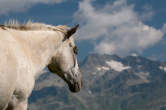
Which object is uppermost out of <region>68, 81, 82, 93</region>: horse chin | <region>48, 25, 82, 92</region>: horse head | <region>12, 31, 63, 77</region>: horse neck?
<region>12, 31, 63, 77</region>: horse neck

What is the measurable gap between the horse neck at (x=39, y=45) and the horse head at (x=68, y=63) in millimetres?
236

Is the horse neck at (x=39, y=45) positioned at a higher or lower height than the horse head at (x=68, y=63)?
higher

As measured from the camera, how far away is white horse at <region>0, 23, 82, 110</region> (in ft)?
22.3

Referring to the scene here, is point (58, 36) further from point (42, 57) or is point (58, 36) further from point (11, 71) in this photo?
point (11, 71)

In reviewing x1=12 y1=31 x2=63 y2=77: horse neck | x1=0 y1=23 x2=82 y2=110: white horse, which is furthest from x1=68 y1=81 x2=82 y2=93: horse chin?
x1=12 y1=31 x2=63 y2=77: horse neck

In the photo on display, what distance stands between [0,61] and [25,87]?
3.41ft

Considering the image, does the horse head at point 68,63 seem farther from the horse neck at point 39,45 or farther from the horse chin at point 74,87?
the horse neck at point 39,45

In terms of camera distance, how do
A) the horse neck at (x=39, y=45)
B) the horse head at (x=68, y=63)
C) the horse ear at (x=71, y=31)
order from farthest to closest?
the horse head at (x=68, y=63) → the horse ear at (x=71, y=31) → the horse neck at (x=39, y=45)

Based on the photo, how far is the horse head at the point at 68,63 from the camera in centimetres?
910

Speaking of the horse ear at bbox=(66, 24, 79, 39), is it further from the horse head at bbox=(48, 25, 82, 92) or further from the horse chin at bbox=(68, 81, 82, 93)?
the horse chin at bbox=(68, 81, 82, 93)

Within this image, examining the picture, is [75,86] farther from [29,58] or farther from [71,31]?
[29,58]

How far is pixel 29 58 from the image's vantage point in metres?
7.86

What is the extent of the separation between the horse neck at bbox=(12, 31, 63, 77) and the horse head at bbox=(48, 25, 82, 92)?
24 centimetres

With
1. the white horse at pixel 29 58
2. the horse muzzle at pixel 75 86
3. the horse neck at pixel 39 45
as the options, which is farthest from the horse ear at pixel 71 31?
the horse muzzle at pixel 75 86
